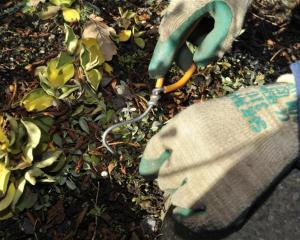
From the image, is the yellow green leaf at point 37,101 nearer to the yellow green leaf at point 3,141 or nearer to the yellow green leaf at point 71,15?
the yellow green leaf at point 3,141

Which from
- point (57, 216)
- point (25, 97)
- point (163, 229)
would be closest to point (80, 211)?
point (57, 216)

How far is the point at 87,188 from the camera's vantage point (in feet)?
7.07

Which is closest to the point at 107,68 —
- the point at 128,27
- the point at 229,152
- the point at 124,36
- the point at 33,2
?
the point at 124,36

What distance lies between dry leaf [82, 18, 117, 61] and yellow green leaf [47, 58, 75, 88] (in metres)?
0.21

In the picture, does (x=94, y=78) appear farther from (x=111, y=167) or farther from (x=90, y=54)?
(x=111, y=167)

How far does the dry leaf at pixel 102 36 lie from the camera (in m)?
2.36

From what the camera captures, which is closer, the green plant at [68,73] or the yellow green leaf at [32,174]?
the yellow green leaf at [32,174]

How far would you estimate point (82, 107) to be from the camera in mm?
2254

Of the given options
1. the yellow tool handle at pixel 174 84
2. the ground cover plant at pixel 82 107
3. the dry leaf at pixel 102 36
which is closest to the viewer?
the yellow tool handle at pixel 174 84

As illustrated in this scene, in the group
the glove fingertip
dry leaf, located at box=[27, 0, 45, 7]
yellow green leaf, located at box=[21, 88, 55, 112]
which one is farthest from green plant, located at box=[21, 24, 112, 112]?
the glove fingertip

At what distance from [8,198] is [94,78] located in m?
0.67

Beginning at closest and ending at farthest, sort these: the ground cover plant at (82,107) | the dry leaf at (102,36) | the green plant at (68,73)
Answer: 1. the ground cover plant at (82,107)
2. the green plant at (68,73)
3. the dry leaf at (102,36)

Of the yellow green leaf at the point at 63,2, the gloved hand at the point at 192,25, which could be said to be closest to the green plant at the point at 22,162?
the gloved hand at the point at 192,25

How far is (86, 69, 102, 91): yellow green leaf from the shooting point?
2252 mm
